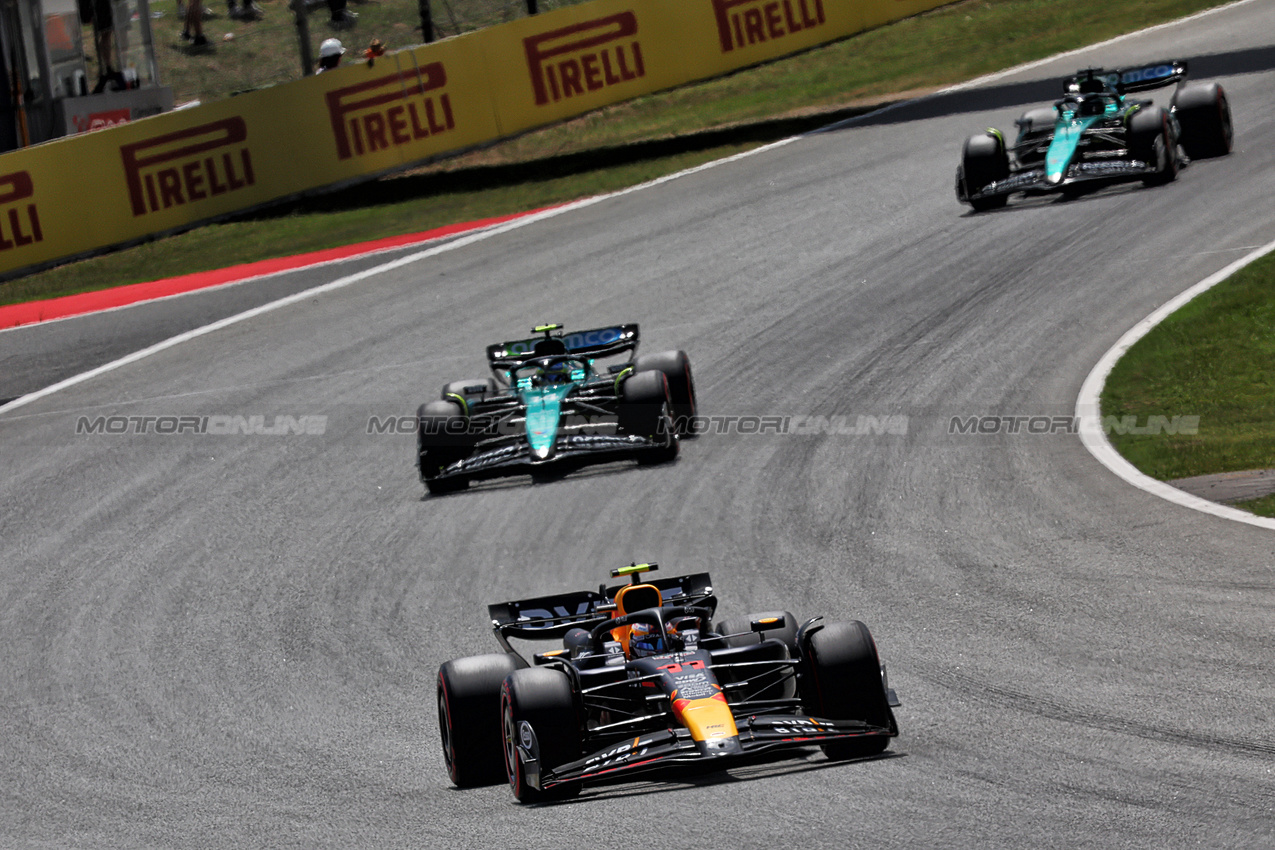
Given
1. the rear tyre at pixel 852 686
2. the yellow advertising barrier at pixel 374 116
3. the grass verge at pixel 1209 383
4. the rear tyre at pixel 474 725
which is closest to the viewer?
the rear tyre at pixel 852 686

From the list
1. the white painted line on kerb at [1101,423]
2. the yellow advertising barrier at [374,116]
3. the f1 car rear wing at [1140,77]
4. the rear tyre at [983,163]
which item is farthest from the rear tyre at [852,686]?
the yellow advertising barrier at [374,116]

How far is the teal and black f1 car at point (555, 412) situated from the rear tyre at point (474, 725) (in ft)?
19.2

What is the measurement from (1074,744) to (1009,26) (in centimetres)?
2469

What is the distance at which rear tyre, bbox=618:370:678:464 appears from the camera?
1398 centimetres

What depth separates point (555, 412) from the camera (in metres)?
14.0

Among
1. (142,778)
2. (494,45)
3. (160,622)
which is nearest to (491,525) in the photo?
(160,622)

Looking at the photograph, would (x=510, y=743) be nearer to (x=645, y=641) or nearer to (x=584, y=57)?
(x=645, y=641)

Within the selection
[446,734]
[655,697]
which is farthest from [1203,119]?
[446,734]

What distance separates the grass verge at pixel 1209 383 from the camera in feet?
42.1

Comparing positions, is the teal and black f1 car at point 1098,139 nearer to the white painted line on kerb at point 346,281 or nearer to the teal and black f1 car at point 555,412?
the white painted line on kerb at point 346,281

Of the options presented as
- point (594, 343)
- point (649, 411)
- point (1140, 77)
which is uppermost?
point (1140, 77)

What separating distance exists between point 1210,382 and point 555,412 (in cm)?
605

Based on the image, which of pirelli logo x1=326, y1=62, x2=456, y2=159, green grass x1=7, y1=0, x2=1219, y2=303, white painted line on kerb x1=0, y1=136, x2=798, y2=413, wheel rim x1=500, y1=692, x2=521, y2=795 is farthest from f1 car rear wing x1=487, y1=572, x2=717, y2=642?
pirelli logo x1=326, y1=62, x2=456, y2=159

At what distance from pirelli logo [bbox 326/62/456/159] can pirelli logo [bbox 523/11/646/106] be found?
172 centimetres
